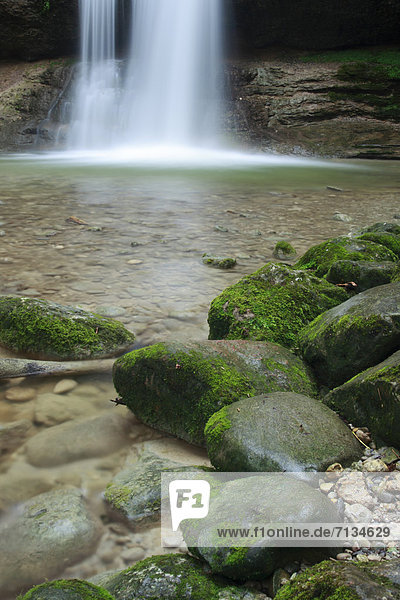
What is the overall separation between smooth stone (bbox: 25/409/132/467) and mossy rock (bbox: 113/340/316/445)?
0.39 ft

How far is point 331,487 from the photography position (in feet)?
5.58

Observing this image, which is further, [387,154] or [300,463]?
[387,154]

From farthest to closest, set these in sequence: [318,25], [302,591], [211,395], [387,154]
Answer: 1. [318,25]
2. [387,154]
3. [211,395]
4. [302,591]

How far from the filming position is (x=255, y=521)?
4.69ft

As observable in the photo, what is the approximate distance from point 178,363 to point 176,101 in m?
19.6

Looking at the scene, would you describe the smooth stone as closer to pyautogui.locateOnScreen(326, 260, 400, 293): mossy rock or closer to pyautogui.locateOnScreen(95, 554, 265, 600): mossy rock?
pyautogui.locateOnScreen(95, 554, 265, 600): mossy rock

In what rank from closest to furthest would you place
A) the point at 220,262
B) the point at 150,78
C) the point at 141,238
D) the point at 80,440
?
the point at 80,440
the point at 220,262
the point at 141,238
the point at 150,78

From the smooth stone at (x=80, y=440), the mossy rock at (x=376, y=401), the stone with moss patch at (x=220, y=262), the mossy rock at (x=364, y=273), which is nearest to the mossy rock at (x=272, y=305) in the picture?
the mossy rock at (x=364, y=273)

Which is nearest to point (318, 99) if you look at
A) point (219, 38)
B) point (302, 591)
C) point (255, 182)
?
point (219, 38)

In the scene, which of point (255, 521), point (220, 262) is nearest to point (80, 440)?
point (255, 521)

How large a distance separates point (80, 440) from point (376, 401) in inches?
52.2

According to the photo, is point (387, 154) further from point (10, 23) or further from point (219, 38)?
point (10, 23)

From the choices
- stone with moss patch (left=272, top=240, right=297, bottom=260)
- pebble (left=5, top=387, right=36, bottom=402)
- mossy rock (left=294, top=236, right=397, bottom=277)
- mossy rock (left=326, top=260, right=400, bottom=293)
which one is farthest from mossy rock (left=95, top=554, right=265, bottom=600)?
stone with moss patch (left=272, top=240, right=297, bottom=260)

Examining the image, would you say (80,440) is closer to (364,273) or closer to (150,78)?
(364,273)
